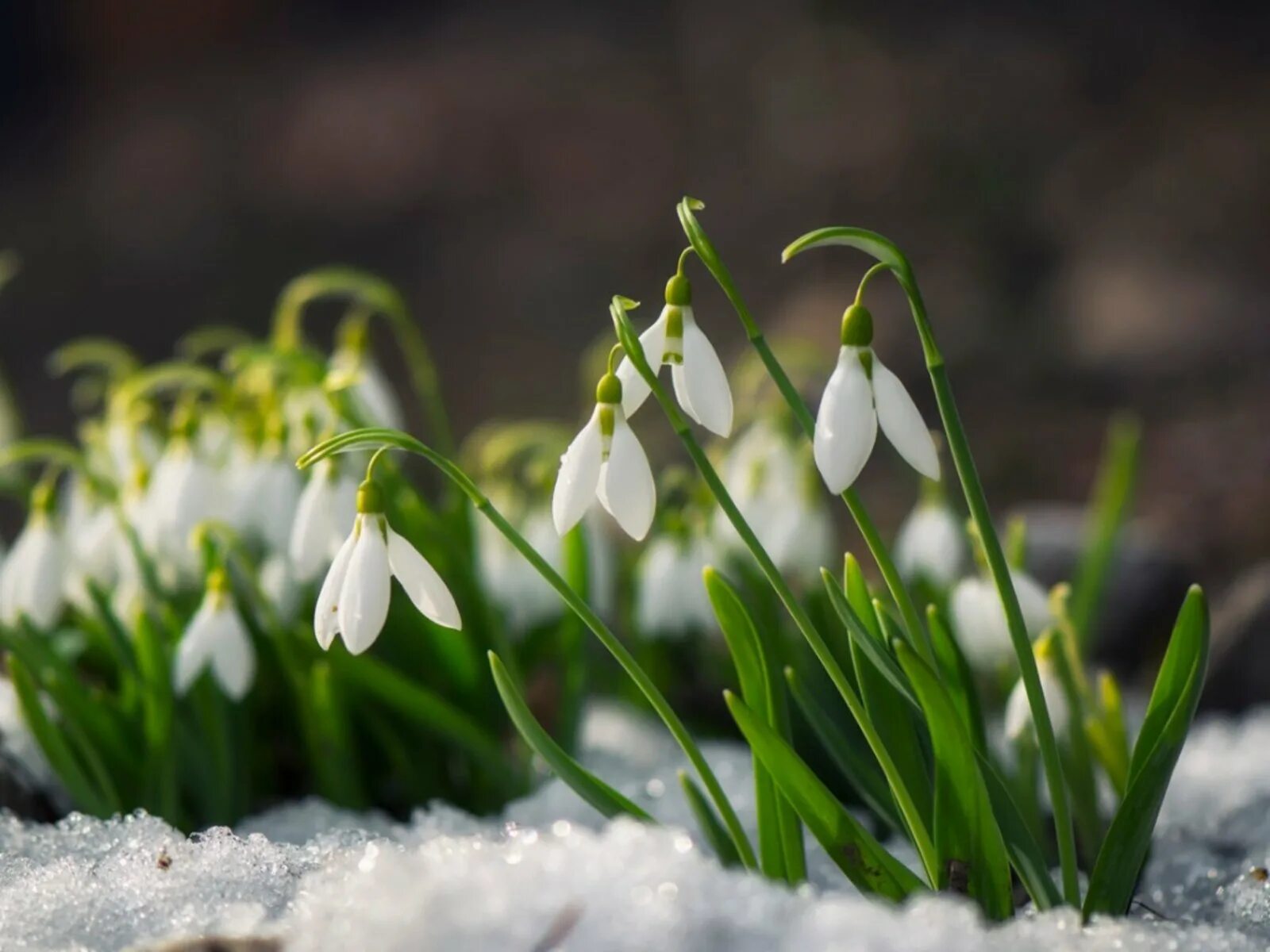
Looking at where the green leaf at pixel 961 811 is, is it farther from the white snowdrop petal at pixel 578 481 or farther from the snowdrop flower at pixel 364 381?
the snowdrop flower at pixel 364 381

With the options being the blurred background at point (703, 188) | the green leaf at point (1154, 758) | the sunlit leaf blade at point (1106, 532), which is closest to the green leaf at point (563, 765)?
the green leaf at point (1154, 758)

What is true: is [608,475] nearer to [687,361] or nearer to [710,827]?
[687,361]

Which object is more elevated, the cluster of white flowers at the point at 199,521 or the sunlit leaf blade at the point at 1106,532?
the cluster of white flowers at the point at 199,521

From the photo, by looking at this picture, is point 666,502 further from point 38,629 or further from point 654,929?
point 654,929

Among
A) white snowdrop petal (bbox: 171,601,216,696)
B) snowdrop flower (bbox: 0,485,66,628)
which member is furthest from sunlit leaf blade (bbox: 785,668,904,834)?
snowdrop flower (bbox: 0,485,66,628)

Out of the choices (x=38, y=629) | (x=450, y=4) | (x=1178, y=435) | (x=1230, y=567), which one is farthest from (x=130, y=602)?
(x=450, y=4)

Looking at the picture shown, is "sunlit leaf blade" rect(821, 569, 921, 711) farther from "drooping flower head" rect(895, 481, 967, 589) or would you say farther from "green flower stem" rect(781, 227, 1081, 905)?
"drooping flower head" rect(895, 481, 967, 589)
